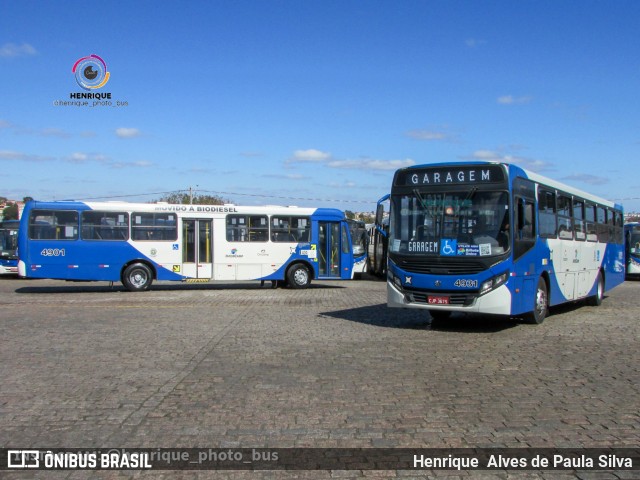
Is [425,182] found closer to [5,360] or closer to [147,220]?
[5,360]

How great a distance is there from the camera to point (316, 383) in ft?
24.8

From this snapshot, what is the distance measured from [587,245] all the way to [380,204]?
627 centimetres

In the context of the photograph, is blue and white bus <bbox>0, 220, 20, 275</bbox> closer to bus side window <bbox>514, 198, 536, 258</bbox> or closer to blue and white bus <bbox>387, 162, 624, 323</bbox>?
blue and white bus <bbox>387, 162, 624, 323</bbox>

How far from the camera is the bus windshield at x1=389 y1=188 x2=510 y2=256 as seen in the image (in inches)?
448

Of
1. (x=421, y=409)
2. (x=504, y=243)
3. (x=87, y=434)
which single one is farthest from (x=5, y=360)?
(x=504, y=243)

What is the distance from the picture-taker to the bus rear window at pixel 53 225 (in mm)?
21469

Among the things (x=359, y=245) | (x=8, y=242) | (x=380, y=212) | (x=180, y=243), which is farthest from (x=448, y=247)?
(x=8, y=242)

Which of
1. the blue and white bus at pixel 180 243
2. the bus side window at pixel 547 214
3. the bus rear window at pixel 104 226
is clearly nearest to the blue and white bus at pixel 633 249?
the blue and white bus at pixel 180 243

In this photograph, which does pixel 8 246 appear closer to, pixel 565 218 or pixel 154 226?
pixel 154 226

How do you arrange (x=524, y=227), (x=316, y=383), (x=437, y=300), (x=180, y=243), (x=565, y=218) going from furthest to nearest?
(x=180, y=243) < (x=565, y=218) < (x=524, y=227) < (x=437, y=300) < (x=316, y=383)

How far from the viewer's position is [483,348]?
10.2m

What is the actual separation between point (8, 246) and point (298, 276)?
1550 centimetres

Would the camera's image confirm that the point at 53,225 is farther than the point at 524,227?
Yes

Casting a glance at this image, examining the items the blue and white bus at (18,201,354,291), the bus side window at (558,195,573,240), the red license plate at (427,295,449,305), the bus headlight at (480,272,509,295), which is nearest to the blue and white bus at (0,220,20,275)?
the blue and white bus at (18,201,354,291)
